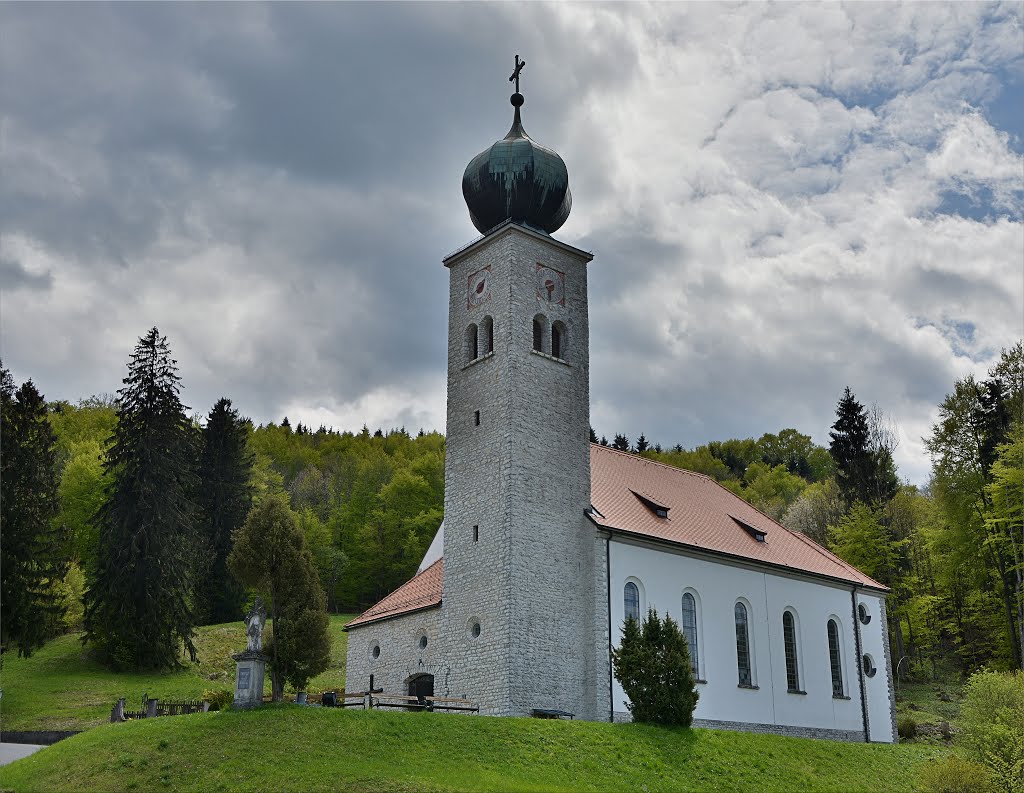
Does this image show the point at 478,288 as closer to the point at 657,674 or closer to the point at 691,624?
the point at 691,624

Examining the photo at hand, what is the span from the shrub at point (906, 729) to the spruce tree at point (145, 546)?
95.7 feet

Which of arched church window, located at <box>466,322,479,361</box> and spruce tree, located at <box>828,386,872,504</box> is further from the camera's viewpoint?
spruce tree, located at <box>828,386,872,504</box>

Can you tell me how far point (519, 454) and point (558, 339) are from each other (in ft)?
16.2

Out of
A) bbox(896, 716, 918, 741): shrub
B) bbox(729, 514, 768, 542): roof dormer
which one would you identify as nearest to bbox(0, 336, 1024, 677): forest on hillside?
bbox(896, 716, 918, 741): shrub

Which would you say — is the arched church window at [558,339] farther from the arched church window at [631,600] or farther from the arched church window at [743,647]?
the arched church window at [743,647]

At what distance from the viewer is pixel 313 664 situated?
24781 mm

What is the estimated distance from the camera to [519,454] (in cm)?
2869

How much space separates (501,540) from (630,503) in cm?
616

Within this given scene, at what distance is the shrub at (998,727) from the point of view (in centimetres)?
2184

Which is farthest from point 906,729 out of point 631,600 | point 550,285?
point 550,285

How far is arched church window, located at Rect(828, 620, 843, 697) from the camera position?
34.8 metres

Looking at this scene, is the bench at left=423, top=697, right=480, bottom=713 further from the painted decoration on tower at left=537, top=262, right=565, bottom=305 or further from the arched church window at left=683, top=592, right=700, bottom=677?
the painted decoration on tower at left=537, top=262, right=565, bottom=305

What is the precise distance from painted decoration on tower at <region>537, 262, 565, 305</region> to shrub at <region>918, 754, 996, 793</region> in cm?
1707

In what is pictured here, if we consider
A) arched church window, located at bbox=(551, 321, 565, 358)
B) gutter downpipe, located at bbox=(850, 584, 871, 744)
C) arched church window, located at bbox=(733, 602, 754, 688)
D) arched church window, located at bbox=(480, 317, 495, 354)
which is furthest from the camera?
gutter downpipe, located at bbox=(850, 584, 871, 744)
